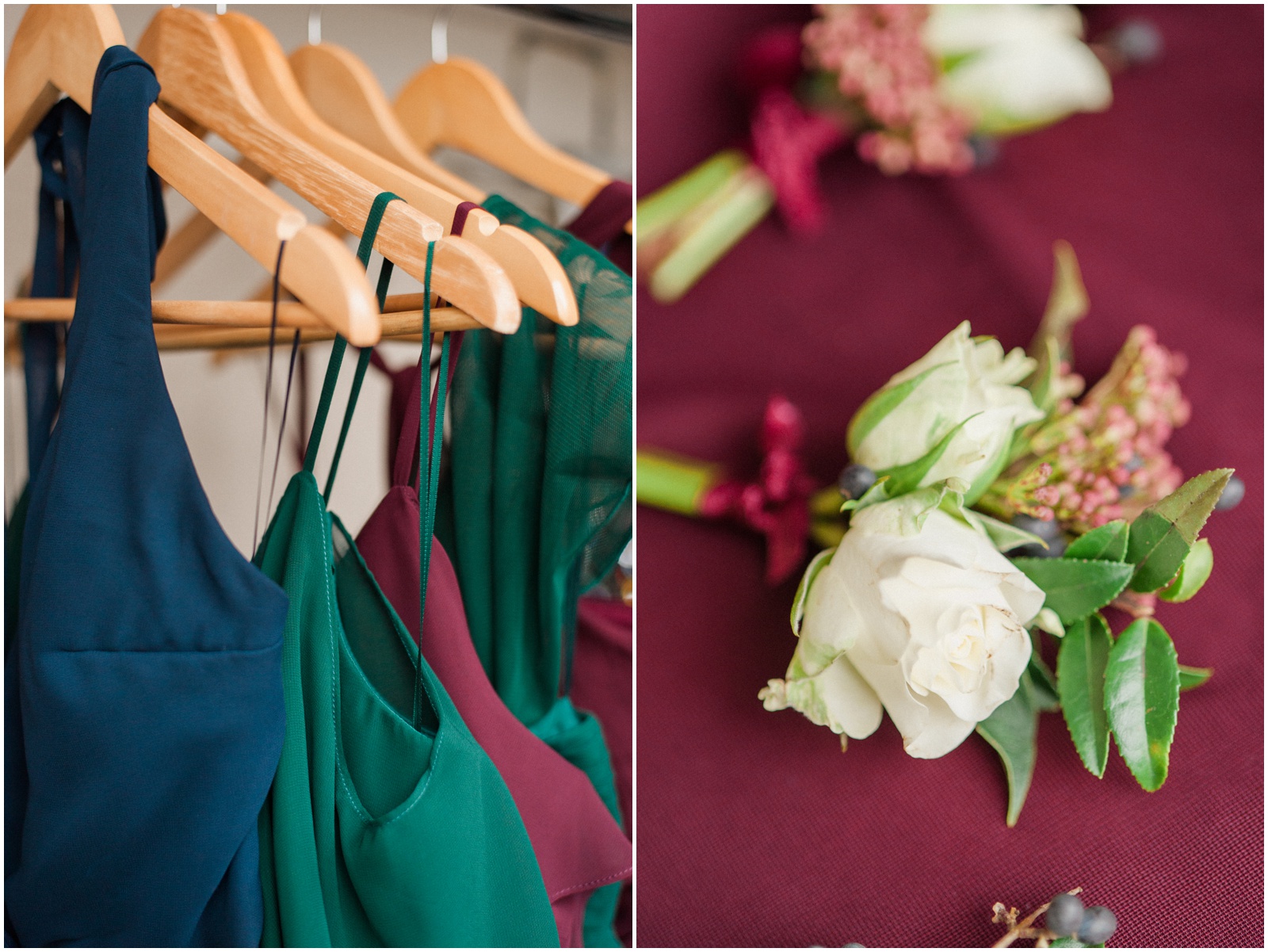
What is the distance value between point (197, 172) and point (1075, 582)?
1.53 ft

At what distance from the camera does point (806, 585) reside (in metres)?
0.37

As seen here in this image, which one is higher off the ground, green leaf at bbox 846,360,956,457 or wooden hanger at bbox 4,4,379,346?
wooden hanger at bbox 4,4,379,346

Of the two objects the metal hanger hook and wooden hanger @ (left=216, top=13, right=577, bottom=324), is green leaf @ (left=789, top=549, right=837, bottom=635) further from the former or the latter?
the metal hanger hook

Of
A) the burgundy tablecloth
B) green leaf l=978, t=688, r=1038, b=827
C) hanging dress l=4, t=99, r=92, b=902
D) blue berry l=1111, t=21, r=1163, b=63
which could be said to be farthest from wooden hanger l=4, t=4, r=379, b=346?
blue berry l=1111, t=21, r=1163, b=63

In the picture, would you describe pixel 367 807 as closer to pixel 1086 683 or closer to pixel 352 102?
pixel 1086 683

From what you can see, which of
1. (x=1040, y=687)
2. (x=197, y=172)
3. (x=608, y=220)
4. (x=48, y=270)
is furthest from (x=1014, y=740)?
(x=48, y=270)

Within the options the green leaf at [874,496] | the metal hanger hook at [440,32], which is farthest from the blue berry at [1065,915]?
the metal hanger hook at [440,32]

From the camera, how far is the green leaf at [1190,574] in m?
0.38

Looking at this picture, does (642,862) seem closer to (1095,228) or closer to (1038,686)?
(1038,686)

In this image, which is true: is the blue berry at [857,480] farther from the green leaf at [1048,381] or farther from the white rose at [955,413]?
the green leaf at [1048,381]

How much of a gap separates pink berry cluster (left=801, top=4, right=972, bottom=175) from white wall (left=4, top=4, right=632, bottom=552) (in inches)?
6.6

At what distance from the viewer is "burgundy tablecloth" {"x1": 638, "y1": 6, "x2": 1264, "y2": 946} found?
409 mm

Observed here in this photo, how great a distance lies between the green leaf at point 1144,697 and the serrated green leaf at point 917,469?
130mm

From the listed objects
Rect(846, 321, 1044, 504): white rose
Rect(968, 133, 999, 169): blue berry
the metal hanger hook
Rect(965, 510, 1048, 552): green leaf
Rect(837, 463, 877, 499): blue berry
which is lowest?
Rect(965, 510, 1048, 552): green leaf
